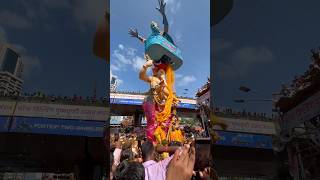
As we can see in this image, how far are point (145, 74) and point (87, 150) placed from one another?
2591 mm

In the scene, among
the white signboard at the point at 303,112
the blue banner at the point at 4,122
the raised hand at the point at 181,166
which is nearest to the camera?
the raised hand at the point at 181,166

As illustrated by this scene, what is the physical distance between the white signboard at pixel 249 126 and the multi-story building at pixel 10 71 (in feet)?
9.30

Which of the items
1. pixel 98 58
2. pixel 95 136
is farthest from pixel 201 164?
pixel 95 136

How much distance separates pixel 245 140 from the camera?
13.2 feet

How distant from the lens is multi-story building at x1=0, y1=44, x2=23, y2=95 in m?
5.19

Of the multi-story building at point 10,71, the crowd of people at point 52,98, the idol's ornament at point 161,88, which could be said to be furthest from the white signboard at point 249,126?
the idol's ornament at point 161,88

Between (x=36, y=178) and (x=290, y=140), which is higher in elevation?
(x=290, y=140)

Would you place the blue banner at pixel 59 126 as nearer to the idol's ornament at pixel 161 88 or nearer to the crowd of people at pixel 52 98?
the crowd of people at pixel 52 98

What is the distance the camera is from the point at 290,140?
3.74 m

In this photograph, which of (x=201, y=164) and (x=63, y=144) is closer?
(x=201, y=164)

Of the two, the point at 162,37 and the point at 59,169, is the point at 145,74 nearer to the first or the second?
the point at 162,37

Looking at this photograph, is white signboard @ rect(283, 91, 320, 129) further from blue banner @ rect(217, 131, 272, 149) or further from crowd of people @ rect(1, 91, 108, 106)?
crowd of people @ rect(1, 91, 108, 106)

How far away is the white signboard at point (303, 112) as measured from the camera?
3518mm

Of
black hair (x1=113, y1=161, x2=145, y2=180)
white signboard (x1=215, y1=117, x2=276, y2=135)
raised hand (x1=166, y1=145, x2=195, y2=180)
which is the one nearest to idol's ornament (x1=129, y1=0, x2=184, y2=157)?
white signboard (x1=215, y1=117, x2=276, y2=135)
